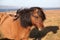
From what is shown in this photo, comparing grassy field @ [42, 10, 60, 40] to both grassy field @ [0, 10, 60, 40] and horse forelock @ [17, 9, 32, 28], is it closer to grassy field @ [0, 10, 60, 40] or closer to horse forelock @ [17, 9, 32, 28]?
grassy field @ [0, 10, 60, 40]

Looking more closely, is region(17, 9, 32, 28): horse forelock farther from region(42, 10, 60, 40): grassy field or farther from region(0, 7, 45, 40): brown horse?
region(42, 10, 60, 40): grassy field

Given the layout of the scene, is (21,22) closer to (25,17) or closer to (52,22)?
(25,17)

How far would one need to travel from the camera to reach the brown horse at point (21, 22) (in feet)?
3.48

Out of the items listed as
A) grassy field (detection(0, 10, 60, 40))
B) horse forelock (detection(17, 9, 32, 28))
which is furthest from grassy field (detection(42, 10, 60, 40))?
horse forelock (detection(17, 9, 32, 28))

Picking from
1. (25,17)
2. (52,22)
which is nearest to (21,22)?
(25,17)

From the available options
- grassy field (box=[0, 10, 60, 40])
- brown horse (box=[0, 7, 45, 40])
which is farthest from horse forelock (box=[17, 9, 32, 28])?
grassy field (box=[0, 10, 60, 40])

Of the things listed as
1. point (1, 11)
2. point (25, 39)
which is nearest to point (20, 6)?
point (1, 11)

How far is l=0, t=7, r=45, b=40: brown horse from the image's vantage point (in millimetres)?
1061

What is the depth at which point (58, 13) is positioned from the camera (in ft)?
3.71

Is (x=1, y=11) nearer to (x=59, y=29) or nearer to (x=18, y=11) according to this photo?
(x=18, y=11)

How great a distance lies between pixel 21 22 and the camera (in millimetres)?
1080

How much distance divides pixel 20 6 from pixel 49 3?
0.78ft

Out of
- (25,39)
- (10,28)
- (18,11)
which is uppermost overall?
(18,11)

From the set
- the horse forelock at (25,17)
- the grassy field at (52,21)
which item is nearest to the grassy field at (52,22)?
the grassy field at (52,21)
